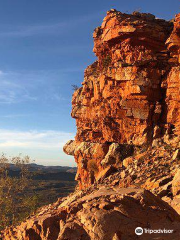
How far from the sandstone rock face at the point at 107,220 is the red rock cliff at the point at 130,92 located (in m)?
19.9

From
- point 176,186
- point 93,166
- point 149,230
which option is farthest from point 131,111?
point 149,230

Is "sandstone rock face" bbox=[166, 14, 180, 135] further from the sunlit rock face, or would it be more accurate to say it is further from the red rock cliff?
the sunlit rock face

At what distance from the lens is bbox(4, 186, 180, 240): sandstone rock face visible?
9727mm

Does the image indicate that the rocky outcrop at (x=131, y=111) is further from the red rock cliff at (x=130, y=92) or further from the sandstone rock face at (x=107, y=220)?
the sandstone rock face at (x=107, y=220)

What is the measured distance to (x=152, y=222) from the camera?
1055cm

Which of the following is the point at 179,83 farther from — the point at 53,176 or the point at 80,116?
the point at 53,176

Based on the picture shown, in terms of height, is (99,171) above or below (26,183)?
above

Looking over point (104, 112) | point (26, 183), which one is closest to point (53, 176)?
point (26, 183)

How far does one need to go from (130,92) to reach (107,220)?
89.5 ft

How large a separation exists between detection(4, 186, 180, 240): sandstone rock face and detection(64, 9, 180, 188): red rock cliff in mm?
19853

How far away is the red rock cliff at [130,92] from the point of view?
34.0 meters

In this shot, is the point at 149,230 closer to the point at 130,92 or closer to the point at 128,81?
the point at 130,92

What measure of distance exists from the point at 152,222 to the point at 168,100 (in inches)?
1045

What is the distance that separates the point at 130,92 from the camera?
35.6 meters
